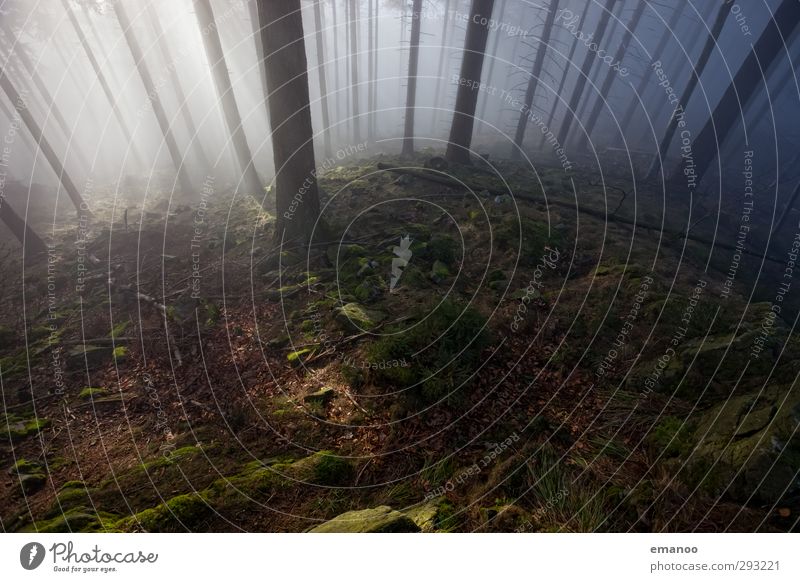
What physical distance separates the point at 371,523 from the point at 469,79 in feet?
48.5

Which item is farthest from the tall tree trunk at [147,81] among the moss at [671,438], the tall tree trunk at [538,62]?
the moss at [671,438]

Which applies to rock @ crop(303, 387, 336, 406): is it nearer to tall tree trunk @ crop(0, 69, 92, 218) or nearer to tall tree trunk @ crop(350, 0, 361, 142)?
tall tree trunk @ crop(0, 69, 92, 218)

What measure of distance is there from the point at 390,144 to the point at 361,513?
41.6 m

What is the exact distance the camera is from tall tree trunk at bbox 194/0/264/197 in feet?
55.1

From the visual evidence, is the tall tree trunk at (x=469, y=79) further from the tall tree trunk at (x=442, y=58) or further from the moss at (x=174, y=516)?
the tall tree trunk at (x=442, y=58)

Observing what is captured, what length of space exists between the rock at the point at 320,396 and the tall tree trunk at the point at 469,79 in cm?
1166

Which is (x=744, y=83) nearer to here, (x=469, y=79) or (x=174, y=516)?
(x=469, y=79)

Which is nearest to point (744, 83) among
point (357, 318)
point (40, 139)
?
point (357, 318)

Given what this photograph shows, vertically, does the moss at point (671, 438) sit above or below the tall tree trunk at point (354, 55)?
below

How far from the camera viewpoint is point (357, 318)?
6.47 metres

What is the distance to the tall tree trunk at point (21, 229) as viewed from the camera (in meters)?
14.0

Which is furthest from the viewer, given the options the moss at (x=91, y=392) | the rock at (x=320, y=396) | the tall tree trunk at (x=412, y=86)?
the tall tree trunk at (x=412, y=86)

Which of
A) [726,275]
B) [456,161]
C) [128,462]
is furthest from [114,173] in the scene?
[726,275]

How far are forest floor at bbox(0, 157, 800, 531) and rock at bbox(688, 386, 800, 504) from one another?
0.8 inches
